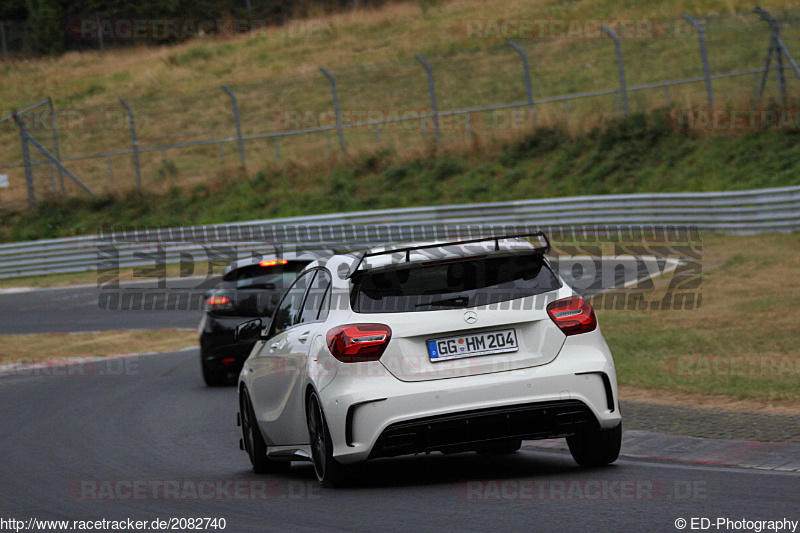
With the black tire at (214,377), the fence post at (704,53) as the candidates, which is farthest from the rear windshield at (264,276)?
the fence post at (704,53)

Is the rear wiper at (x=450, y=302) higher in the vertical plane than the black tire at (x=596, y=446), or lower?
higher

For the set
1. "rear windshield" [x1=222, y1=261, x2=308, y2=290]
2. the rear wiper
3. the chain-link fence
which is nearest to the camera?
the rear wiper

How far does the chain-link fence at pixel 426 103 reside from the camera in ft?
113

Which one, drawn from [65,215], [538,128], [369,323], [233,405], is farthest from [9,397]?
[65,215]

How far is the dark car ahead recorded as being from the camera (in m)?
14.9

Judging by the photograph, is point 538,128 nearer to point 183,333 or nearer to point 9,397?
point 183,333

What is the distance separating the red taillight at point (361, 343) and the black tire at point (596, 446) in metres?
1.65

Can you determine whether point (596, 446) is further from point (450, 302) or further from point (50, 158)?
point (50, 158)

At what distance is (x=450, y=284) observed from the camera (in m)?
7.63

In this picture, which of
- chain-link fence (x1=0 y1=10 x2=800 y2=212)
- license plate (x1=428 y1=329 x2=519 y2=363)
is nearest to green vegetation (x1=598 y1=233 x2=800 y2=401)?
license plate (x1=428 y1=329 x2=519 y2=363)

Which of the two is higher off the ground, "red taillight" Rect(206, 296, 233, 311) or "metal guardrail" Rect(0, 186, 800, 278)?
"red taillight" Rect(206, 296, 233, 311)

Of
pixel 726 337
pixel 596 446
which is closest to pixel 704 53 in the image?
pixel 726 337

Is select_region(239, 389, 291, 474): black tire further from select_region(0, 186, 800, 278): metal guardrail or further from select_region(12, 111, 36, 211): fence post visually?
select_region(12, 111, 36, 211): fence post

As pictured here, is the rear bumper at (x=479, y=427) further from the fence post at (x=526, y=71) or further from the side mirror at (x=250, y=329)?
the fence post at (x=526, y=71)
